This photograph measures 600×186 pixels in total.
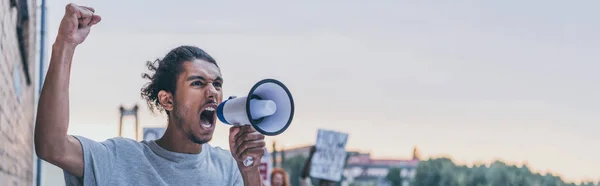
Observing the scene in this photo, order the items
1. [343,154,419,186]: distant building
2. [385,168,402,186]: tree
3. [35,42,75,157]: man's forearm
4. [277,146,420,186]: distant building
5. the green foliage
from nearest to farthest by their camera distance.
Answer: [35,42,75,157]: man's forearm < the green foliage < [385,168,402,186]: tree < [277,146,420,186]: distant building < [343,154,419,186]: distant building

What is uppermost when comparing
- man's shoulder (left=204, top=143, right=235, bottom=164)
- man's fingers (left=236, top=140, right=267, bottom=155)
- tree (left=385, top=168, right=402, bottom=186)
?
man's fingers (left=236, top=140, right=267, bottom=155)

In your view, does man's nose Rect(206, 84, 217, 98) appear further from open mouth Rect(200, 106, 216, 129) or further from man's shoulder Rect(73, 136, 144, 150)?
man's shoulder Rect(73, 136, 144, 150)

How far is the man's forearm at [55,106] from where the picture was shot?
1.98m

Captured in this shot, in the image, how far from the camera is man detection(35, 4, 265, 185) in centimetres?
200

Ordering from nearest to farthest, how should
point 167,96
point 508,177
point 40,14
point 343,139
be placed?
point 167,96
point 40,14
point 343,139
point 508,177

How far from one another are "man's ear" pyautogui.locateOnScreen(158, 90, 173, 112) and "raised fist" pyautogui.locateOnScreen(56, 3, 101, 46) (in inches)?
14.5

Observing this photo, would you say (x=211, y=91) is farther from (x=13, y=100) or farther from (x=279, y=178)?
(x=279, y=178)

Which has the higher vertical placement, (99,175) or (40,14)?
(40,14)

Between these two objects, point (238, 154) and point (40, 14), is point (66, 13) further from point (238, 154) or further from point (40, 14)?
point (40, 14)

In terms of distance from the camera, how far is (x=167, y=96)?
2.37 meters

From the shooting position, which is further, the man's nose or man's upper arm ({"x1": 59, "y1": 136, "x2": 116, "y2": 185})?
the man's nose

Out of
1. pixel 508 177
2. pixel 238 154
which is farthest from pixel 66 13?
pixel 508 177

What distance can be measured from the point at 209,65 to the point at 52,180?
850 centimetres

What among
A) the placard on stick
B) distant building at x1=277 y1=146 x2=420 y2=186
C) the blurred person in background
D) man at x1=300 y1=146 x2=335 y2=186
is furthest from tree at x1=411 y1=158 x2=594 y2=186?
distant building at x1=277 y1=146 x2=420 y2=186
